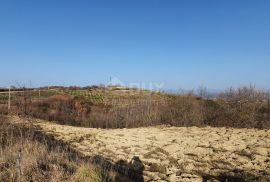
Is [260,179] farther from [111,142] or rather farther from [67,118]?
[67,118]

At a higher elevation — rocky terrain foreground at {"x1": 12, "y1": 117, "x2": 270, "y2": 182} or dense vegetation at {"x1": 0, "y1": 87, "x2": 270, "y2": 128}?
dense vegetation at {"x1": 0, "y1": 87, "x2": 270, "y2": 128}

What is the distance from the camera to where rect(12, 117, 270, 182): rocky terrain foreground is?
8602 millimetres

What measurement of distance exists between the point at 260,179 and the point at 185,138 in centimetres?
525

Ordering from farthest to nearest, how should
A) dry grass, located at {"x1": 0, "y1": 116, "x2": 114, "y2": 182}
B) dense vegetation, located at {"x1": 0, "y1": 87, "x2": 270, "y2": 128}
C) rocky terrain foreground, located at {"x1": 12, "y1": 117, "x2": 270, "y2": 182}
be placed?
dense vegetation, located at {"x1": 0, "y1": 87, "x2": 270, "y2": 128} → rocky terrain foreground, located at {"x1": 12, "y1": 117, "x2": 270, "y2": 182} → dry grass, located at {"x1": 0, "y1": 116, "x2": 114, "y2": 182}

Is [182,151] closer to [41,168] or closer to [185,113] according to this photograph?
[41,168]

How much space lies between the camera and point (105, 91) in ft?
Result: 135

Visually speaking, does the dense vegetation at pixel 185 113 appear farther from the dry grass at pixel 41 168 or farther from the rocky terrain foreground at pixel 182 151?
the dry grass at pixel 41 168

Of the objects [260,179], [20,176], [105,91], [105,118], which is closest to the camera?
[20,176]

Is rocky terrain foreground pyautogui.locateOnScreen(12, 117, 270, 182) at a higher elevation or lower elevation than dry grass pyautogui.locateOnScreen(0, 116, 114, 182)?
lower

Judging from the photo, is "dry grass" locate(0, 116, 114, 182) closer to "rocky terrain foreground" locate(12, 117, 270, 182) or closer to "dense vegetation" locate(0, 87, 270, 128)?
"rocky terrain foreground" locate(12, 117, 270, 182)

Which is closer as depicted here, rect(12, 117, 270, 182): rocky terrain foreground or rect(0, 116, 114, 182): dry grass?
rect(0, 116, 114, 182): dry grass

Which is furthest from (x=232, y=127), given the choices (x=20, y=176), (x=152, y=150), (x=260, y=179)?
(x=20, y=176)

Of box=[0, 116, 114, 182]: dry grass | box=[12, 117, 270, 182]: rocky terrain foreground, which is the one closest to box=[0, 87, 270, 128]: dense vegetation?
box=[12, 117, 270, 182]: rocky terrain foreground

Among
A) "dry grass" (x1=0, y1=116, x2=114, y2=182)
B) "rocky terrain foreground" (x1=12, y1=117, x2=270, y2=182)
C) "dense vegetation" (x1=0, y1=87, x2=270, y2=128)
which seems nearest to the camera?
"dry grass" (x1=0, y1=116, x2=114, y2=182)
